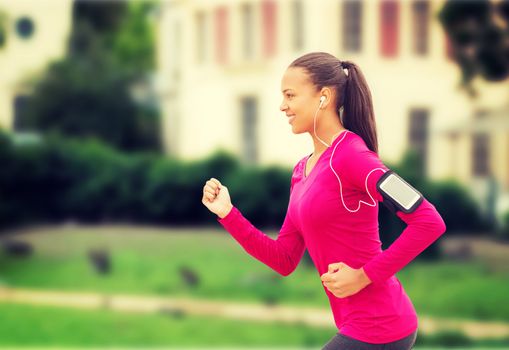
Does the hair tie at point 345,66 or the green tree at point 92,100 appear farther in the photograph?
the green tree at point 92,100

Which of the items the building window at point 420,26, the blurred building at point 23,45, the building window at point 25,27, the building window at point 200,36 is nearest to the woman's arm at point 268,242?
the building window at point 420,26

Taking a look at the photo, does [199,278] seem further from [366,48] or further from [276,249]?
[276,249]

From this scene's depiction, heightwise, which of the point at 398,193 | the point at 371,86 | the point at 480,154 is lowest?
the point at 480,154

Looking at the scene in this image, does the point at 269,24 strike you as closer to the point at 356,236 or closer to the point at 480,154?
the point at 480,154

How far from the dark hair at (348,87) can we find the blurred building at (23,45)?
61.9 ft

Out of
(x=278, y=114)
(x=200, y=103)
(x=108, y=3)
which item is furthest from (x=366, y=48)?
(x=108, y=3)

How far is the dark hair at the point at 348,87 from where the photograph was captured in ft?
9.55

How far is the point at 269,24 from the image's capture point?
67.7 ft

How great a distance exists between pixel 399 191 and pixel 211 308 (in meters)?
15.1

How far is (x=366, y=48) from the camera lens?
20.0 meters

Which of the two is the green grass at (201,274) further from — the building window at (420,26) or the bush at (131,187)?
the building window at (420,26)

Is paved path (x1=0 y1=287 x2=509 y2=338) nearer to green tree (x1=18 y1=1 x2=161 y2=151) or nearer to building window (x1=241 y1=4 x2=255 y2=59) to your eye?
green tree (x1=18 y1=1 x2=161 y2=151)

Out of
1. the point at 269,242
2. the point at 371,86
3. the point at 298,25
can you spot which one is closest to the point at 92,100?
the point at 298,25

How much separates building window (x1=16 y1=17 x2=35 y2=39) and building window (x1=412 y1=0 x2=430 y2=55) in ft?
28.8
